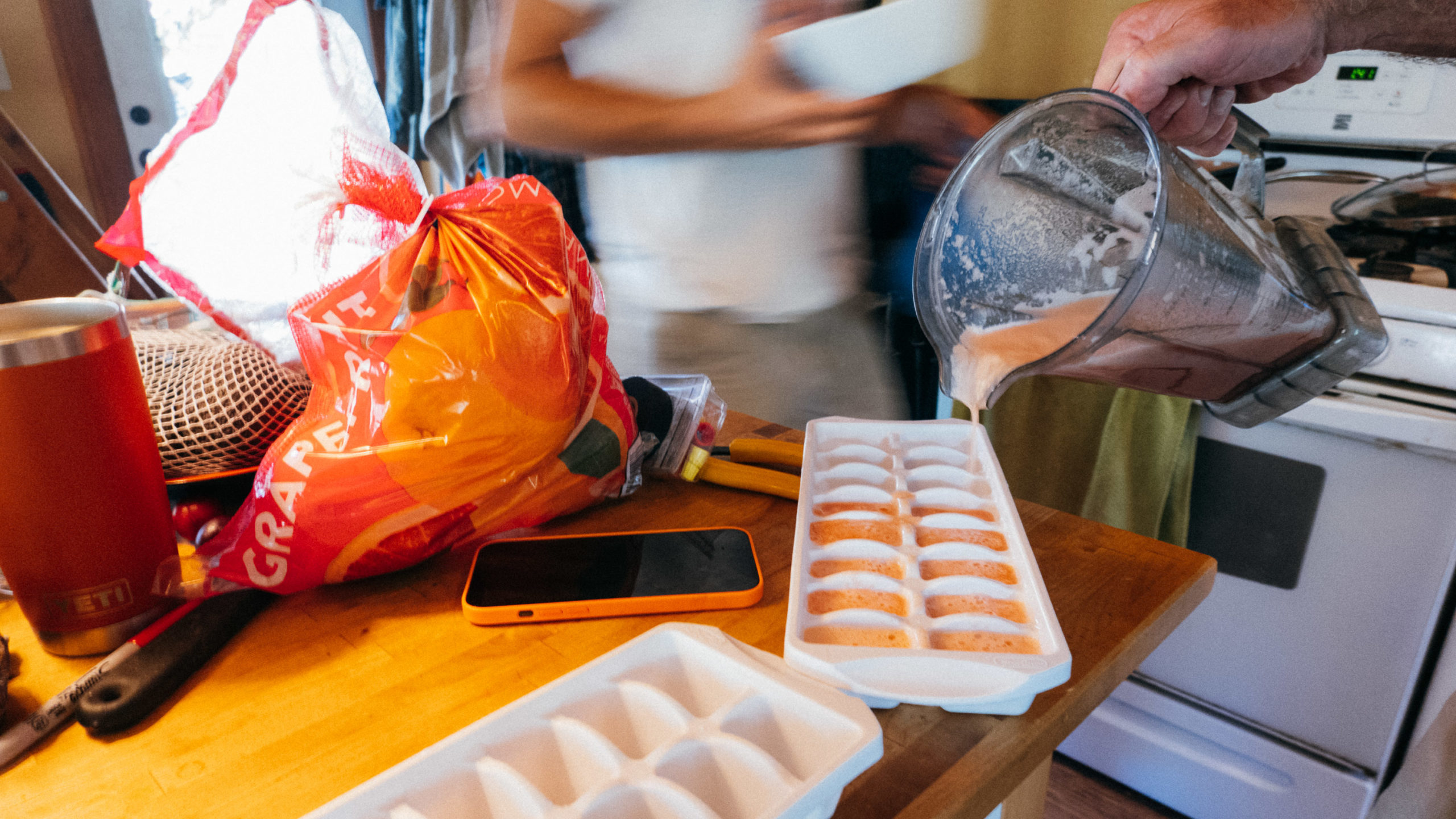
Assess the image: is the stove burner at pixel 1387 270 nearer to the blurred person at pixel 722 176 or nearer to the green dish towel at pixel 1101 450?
the green dish towel at pixel 1101 450

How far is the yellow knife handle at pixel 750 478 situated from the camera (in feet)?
2.24

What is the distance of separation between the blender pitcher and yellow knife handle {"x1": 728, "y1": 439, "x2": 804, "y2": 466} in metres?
0.16

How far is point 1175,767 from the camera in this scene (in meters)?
1.28

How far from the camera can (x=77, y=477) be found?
1.54ft

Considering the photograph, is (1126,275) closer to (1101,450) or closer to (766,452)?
(766,452)

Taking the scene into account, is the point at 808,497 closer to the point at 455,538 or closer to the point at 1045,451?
the point at 455,538

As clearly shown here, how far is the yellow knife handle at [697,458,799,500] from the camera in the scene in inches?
26.8

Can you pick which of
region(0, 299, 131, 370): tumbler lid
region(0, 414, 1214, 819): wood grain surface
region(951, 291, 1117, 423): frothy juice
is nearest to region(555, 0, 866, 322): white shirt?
region(951, 291, 1117, 423): frothy juice

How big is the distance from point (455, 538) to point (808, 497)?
0.26 metres

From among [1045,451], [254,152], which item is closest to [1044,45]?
[1045,451]

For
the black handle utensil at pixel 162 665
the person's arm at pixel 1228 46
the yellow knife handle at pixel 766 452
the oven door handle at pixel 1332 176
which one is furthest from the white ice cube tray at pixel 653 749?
the oven door handle at pixel 1332 176

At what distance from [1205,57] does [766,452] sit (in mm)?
474

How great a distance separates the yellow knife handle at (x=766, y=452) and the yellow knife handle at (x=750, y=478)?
22 mm

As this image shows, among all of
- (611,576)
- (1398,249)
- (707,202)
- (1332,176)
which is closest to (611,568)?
(611,576)
